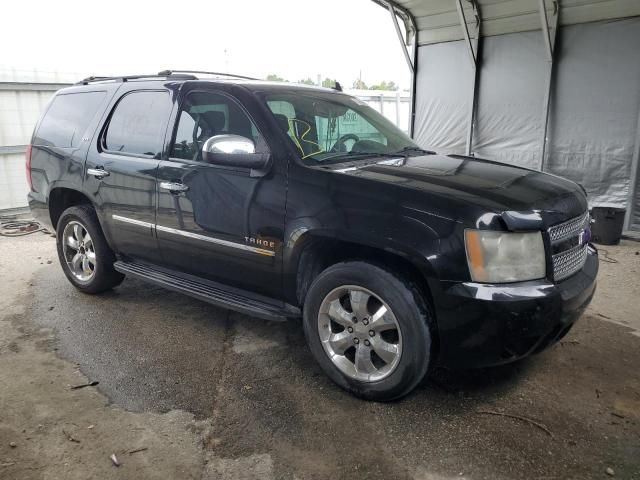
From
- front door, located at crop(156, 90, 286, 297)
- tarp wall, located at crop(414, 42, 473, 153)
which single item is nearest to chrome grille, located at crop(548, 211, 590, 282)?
front door, located at crop(156, 90, 286, 297)

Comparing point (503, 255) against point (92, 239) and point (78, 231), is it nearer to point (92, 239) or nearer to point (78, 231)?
point (92, 239)

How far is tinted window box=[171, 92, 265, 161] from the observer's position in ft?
11.1

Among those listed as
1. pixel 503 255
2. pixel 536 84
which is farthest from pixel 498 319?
pixel 536 84

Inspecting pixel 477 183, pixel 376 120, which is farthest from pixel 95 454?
pixel 376 120

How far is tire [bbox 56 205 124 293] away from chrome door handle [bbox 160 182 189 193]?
1144 millimetres

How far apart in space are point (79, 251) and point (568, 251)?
405 cm

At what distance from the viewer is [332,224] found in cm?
283

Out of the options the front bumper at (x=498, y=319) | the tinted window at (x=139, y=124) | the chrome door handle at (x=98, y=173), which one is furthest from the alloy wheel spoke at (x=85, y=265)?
the front bumper at (x=498, y=319)

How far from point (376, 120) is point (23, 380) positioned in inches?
123

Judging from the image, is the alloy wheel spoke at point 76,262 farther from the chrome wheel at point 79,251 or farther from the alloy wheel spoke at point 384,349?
the alloy wheel spoke at point 384,349

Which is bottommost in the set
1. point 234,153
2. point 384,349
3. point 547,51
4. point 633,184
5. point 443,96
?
point 384,349

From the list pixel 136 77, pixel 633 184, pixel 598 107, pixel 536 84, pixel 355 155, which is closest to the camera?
pixel 355 155

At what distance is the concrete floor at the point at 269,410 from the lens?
2.41m

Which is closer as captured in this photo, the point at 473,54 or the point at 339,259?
the point at 339,259
